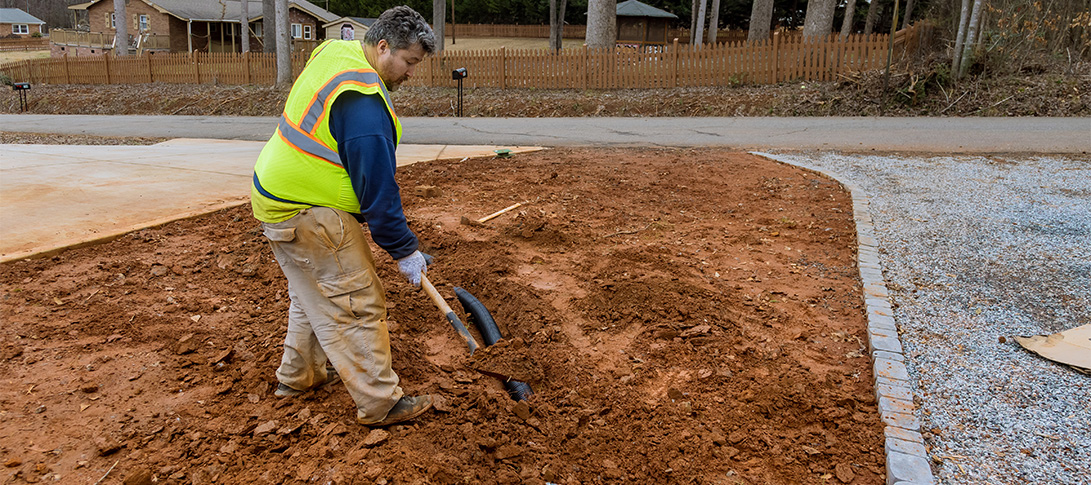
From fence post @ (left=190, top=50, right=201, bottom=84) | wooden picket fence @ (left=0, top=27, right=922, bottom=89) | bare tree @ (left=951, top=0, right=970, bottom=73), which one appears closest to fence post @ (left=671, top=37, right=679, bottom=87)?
wooden picket fence @ (left=0, top=27, right=922, bottom=89)

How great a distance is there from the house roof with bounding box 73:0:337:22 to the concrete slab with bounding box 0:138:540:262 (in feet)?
123

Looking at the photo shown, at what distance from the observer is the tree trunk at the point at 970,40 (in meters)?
13.0

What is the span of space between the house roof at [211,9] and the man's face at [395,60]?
45.1 m

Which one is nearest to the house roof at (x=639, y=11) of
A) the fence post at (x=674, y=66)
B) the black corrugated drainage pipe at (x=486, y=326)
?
the fence post at (x=674, y=66)

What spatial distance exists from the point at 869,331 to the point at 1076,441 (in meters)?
1.08

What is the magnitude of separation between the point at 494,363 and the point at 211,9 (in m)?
49.0

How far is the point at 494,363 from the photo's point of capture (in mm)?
3502

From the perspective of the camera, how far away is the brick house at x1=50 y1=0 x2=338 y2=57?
4269cm

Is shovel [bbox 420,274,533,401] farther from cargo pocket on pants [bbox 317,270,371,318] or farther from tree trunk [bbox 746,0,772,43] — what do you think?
tree trunk [bbox 746,0,772,43]

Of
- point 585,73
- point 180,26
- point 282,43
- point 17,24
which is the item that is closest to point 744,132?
point 585,73

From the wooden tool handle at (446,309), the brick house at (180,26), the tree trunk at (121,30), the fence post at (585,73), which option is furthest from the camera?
the brick house at (180,26)

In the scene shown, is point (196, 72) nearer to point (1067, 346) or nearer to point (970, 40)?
point (970, 40)

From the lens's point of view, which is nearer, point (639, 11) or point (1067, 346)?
point (1067, 346)

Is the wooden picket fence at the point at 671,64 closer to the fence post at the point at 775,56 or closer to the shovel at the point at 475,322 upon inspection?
the fence post at the point at 775,56
